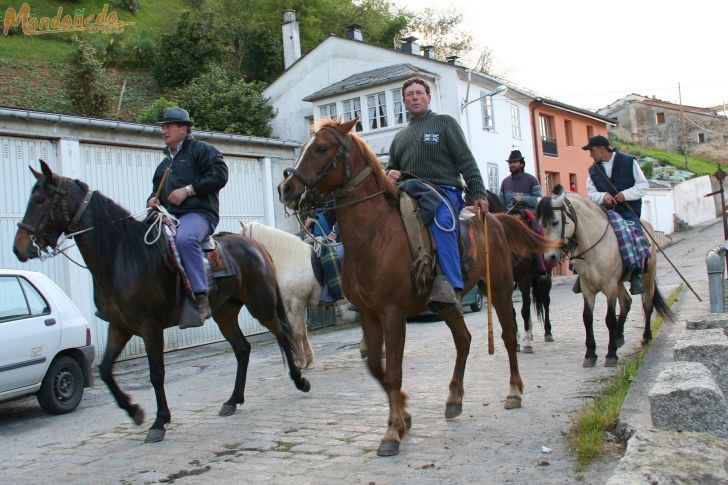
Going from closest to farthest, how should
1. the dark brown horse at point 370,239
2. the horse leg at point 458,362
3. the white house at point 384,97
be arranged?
the dark brown horse at point 370,239, the horse leg at point 458,362, the white house at point 384,97

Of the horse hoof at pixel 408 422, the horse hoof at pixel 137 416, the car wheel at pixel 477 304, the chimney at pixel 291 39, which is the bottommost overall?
the car wheel at pixel 477 304

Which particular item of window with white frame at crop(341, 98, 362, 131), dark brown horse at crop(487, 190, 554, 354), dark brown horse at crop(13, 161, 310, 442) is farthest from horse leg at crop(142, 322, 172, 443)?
window with white frame at crop(341, 98, 362, 131)

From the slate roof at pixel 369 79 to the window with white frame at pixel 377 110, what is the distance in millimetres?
717

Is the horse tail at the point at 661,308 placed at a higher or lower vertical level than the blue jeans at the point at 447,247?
lower

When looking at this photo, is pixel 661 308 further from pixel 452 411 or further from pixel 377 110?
pixel 377 110

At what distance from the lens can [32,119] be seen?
38.3ft

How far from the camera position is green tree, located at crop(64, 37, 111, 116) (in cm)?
2731

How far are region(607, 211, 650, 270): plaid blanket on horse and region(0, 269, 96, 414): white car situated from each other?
696cm

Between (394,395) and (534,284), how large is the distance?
5.75 m

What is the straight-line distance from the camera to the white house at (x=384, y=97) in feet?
93.4

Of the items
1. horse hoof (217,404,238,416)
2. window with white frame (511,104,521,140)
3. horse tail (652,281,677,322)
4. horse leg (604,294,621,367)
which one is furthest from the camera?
window with white frame (511,104,521,140)

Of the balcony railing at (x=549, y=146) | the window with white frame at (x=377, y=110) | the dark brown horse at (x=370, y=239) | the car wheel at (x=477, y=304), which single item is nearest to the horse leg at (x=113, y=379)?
the dark brown horse at (x=370, y=239)

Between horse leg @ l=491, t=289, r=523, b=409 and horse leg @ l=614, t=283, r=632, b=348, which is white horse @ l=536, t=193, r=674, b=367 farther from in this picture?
horse leg @ l=491, t=289, r=523, b=409

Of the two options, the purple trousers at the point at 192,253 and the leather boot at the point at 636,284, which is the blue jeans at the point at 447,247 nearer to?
the purple trousers at the point at 192,253
